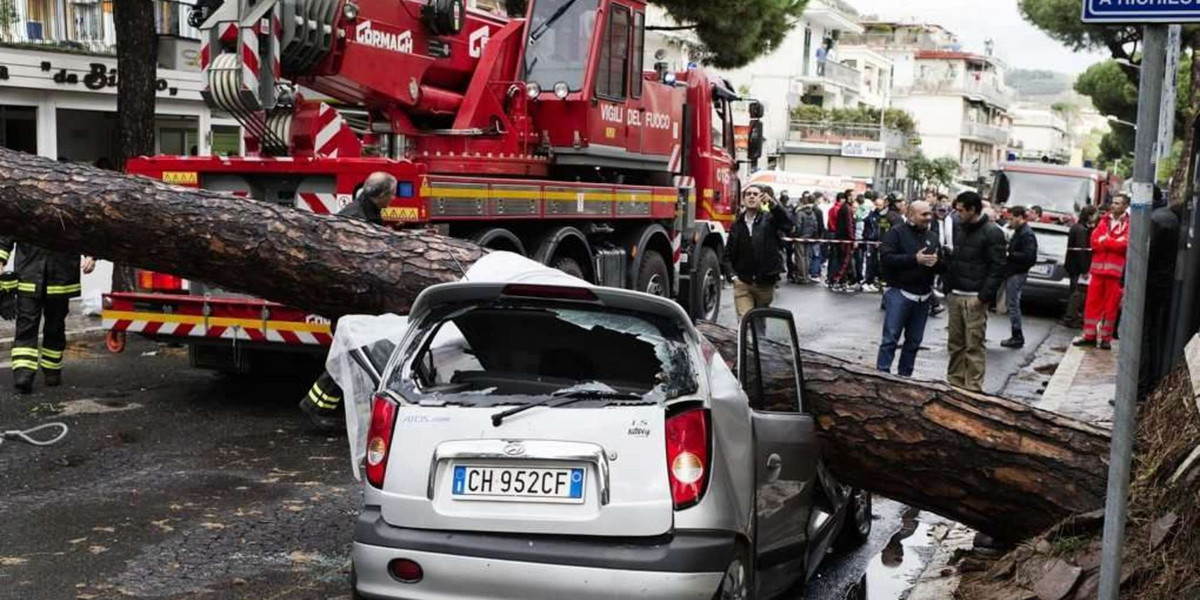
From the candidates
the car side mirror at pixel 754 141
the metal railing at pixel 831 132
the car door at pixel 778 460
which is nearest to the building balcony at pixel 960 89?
the metal railing at pixel 831 132

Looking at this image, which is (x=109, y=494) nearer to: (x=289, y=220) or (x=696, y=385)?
(x=289, y=220)

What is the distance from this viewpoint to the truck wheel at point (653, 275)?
13.0m

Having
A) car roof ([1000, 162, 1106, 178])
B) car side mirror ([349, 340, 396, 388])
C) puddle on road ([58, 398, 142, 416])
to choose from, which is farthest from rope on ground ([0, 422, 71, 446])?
car roof ([1000, 162, 1106, 178])

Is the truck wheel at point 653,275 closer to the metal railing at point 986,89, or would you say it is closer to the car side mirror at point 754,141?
the car side mirror at point 754,141

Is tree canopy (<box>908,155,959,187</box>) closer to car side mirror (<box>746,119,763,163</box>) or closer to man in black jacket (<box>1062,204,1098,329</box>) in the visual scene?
man in black jacket (<box>1062,204,1098,329</box>)

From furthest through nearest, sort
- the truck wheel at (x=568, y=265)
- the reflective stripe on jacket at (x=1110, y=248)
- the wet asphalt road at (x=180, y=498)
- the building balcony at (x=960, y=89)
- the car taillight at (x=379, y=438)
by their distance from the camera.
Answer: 1. the building balcony at (x=960, y=89)
2. the reflective stripe on jacket at (x=1110, y=248)
3. the truck wheel at (x=568, y=265)
4. the wet asphalt road at (x=180, y=498)
5. the car taillight at (x=379, y=438)

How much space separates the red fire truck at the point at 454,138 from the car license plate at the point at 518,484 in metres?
4.56

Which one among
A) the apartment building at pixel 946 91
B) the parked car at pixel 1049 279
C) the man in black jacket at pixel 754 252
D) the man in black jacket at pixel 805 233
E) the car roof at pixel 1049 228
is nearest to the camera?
the man in black jacket at pixel 754 252

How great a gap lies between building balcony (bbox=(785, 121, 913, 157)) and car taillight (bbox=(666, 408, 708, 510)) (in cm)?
5975

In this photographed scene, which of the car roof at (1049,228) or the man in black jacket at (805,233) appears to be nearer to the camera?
the car roof at (1049,228)

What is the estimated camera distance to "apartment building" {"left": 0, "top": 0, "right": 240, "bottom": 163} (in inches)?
676

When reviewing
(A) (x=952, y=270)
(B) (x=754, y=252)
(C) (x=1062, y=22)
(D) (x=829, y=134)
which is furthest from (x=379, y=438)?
(D) (x=829, y=134)

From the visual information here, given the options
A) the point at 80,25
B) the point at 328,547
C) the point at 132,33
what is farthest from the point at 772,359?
the point at 80,25

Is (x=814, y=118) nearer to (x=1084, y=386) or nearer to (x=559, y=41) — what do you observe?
(x=559, y=41)
